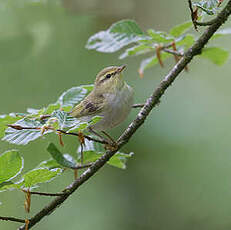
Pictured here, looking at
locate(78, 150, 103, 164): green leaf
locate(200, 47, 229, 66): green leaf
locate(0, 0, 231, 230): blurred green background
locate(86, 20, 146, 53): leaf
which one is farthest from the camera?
locate(0, 0, 231, 230): blurred green background

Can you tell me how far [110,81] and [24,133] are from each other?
765mm

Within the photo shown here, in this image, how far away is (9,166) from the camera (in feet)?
3.15

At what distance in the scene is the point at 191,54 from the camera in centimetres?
124

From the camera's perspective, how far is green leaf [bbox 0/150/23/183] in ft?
3.15

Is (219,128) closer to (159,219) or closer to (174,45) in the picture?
(159,219)

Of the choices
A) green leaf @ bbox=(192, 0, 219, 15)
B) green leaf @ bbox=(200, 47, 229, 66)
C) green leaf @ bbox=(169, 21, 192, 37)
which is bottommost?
green leaf @ bbox=(200, 47, 229, 66)

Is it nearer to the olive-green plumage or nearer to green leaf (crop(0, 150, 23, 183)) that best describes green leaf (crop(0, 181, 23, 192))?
green leaf (crop(0, 150, 23, 183))

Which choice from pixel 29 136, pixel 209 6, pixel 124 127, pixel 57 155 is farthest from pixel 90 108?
pixel 124 127

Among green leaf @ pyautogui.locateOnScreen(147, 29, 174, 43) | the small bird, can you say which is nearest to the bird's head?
the small bird

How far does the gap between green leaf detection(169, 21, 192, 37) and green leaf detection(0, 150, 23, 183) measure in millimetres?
819

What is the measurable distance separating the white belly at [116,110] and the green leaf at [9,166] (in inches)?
19.9

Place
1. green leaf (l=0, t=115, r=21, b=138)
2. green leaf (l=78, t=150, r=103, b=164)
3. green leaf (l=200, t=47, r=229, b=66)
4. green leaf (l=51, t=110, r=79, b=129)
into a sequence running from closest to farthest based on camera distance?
green leaf (l=51, t=110, r=79, b=129) → green leaf (l=0, t=115, r=21, b=138) → green leaf (l=78, t=150, r=103, b=164) → green leaf (l=200, t=47, r=229, b=66)

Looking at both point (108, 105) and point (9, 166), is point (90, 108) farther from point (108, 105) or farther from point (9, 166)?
point (9, 166)

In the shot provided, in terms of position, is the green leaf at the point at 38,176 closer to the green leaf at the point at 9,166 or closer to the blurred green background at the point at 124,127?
the green leaf at the point at 9,166
